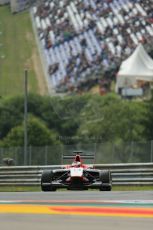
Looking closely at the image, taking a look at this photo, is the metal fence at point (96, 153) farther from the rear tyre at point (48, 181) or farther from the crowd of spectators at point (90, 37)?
the crowd of spectators at point (90, 37)

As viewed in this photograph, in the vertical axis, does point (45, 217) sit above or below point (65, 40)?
below

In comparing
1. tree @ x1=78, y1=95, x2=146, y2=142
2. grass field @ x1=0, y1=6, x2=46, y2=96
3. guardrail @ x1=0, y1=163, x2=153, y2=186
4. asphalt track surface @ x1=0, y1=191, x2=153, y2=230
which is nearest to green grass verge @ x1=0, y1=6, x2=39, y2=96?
grass field @ x1=0, y1=6, x2=46, y2=96

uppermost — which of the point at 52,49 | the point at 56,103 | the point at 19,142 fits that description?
the point at 52,49

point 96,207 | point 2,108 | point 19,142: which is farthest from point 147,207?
point 2,108

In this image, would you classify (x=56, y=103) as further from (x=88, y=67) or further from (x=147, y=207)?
(x=147, y=207)

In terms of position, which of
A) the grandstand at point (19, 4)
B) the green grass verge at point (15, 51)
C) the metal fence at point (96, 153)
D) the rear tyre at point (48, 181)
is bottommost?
the rear tyre at point (48, 181)

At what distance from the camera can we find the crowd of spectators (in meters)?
94.8

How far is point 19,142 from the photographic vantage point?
68.2 m

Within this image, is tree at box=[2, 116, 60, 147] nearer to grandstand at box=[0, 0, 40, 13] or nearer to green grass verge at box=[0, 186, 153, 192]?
green grass verge at box=[0, 186, 153, 192]

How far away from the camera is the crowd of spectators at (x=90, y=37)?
311ft

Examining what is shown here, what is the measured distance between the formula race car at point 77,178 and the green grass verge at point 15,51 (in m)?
74.8

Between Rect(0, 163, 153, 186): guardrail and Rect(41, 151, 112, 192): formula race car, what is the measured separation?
3.96 metres

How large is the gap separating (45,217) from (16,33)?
3918 inches

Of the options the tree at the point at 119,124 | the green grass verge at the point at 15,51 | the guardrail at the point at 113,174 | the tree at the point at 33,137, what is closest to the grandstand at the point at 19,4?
the green grass verge at the point at 15,51
